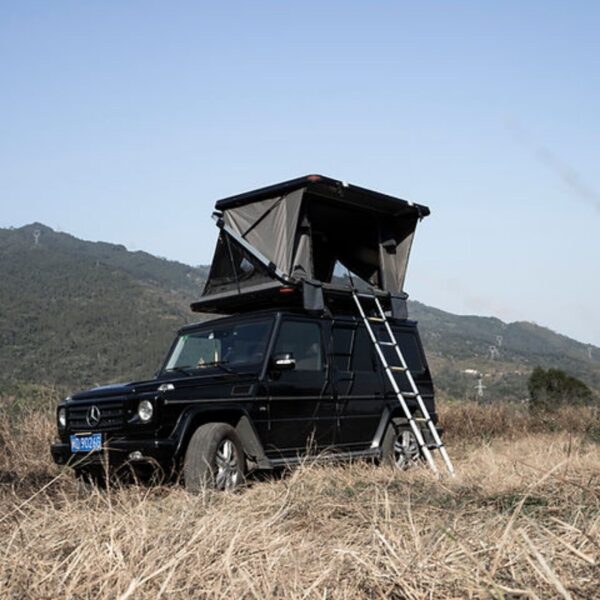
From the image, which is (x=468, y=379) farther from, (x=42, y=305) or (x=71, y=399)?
(x=71, y=399)

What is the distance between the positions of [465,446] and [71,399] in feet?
18.8

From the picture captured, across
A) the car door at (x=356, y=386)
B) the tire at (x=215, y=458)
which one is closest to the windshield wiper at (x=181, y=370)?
the tire at (x=215, y=458)

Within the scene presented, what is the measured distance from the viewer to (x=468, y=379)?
100m

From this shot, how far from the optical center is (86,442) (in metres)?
7.07

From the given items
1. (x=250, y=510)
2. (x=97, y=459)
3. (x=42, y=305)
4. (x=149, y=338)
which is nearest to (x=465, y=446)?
(x=97, y=459)

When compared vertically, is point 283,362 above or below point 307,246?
below

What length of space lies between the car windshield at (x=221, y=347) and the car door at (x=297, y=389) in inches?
8.3

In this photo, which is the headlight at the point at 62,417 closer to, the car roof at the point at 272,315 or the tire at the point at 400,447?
the car roof at the point at 272,315

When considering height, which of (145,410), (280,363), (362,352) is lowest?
(145,410)

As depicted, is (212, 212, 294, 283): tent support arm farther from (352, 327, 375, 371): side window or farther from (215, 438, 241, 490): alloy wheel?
(215, 438, 241, 490): alloy wheel

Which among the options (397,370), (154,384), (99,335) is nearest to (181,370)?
(154,384)

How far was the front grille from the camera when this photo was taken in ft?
22.7

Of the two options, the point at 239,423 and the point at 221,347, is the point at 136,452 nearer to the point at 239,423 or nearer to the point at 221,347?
the point at 239,423

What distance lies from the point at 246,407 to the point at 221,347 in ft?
3.70
